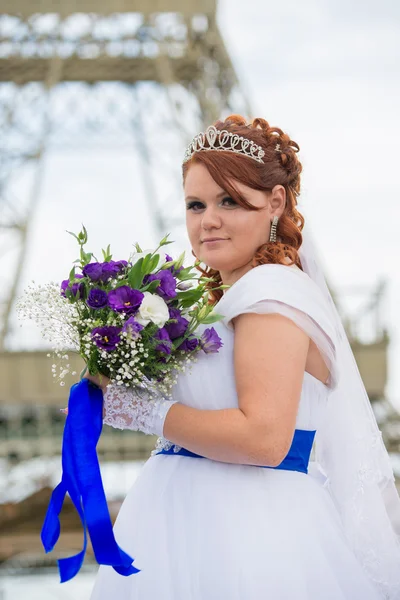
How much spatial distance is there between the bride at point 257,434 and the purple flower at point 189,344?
0.07 metres

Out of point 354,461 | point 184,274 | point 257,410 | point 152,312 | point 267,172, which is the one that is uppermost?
point 267,172

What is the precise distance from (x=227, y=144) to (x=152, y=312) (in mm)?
529

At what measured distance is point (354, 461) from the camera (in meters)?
2.37

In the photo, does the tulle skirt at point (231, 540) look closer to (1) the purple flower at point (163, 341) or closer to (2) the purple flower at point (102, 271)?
(1) the purple flower at point (163, 341)

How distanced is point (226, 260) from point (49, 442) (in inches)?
542

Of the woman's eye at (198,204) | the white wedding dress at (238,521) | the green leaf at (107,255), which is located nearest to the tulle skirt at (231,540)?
the white wedding dress at (238,521)

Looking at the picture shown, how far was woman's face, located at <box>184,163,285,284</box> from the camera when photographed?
2229mm

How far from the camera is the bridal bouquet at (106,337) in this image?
6.50ft

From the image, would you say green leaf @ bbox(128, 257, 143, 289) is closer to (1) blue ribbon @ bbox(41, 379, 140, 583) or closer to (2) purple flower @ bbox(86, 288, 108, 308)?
(2) purple flower @ bbox(86, 288, 108, 308)

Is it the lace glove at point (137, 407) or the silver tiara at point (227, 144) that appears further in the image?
the silver tiara at point (227, 144)

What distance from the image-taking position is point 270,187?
2.27 meters

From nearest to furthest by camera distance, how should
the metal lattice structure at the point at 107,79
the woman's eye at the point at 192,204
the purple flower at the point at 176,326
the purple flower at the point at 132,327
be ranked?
the purple flower at the point at 132,327 → the purple flower at the point at 176,326 → the woman's eye at the point at 192,204 → the metal lattice structure at the point at 107,79

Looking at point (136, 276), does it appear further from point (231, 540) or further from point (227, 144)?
point (231, 540)

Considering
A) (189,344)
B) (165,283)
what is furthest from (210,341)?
(165,283)
